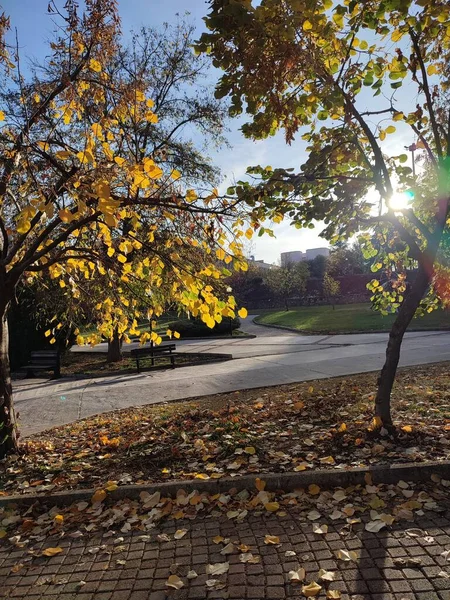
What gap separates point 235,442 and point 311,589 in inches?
86.1

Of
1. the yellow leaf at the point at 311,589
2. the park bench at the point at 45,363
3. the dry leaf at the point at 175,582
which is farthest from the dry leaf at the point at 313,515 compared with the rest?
the park bench at the point at 45,363

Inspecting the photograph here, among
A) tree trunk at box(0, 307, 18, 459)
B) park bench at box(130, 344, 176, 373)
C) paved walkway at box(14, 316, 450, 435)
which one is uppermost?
tree trunk at box(0, 307, 18, 459)

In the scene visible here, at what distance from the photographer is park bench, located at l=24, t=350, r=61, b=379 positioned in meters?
12.2

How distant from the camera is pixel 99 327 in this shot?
554cm

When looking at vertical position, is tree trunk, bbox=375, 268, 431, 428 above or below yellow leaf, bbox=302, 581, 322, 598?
above

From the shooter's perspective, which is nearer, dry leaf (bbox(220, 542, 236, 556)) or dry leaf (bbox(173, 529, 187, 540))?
dry leaf (bbox(220, 542, 236, 556))

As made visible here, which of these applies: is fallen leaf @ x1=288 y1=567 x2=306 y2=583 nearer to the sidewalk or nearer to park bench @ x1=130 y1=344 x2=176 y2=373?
the sidewalk

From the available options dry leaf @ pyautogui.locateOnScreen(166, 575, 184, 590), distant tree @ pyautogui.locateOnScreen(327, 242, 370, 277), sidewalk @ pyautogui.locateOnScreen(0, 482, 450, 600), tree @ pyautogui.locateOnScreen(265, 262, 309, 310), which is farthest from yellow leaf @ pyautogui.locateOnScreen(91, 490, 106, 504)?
distant tree @ pyautogui.locateOnScreen(327, 242, 370, 277)

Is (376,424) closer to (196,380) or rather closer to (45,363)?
(196,380)

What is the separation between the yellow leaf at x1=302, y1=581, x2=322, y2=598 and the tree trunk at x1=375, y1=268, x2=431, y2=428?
2.39m

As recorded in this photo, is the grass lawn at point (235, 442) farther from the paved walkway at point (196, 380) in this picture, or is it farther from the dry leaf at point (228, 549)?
the paved walkway at point (196, 380)

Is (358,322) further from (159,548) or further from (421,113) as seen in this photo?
(159,548)

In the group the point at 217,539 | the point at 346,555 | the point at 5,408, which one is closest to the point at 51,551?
the point at 217,539

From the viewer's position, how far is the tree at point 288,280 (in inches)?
1784
